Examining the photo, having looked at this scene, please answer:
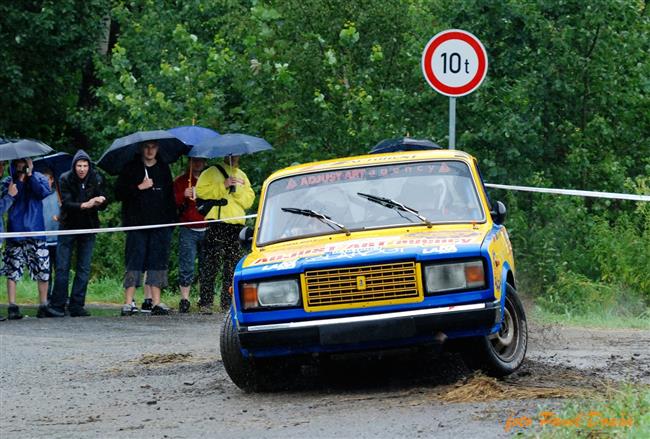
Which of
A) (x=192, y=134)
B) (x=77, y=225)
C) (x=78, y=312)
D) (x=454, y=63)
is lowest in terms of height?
(x=78, y=312)

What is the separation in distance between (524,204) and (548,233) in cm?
158

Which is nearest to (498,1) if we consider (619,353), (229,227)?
(229,227)

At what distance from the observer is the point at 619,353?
11984mm

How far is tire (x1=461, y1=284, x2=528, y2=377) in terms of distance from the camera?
10.0m

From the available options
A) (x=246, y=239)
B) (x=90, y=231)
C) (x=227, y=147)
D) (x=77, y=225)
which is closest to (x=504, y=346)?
(x=246, y=239)

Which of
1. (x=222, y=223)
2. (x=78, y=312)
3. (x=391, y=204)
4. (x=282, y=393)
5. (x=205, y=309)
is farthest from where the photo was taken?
(x=222, y=223)

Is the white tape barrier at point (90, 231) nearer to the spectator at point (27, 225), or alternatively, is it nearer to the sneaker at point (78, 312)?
the spectator at point (27, 225)

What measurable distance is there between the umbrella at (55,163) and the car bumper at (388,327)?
10783mm

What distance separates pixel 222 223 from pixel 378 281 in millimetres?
8767

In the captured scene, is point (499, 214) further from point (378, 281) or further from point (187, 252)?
point (187, 252)

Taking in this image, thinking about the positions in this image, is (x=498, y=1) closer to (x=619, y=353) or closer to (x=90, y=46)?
(x=619, y=353)

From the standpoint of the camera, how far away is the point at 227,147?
59.5 ft

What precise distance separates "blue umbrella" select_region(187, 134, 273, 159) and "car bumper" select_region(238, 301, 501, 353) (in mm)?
8319

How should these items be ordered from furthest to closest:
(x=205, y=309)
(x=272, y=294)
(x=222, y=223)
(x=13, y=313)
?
1. (x=222, y=223)
2. (x=205, y=309)
3. (x=13, y=313)
4. (x=272, y=294)
